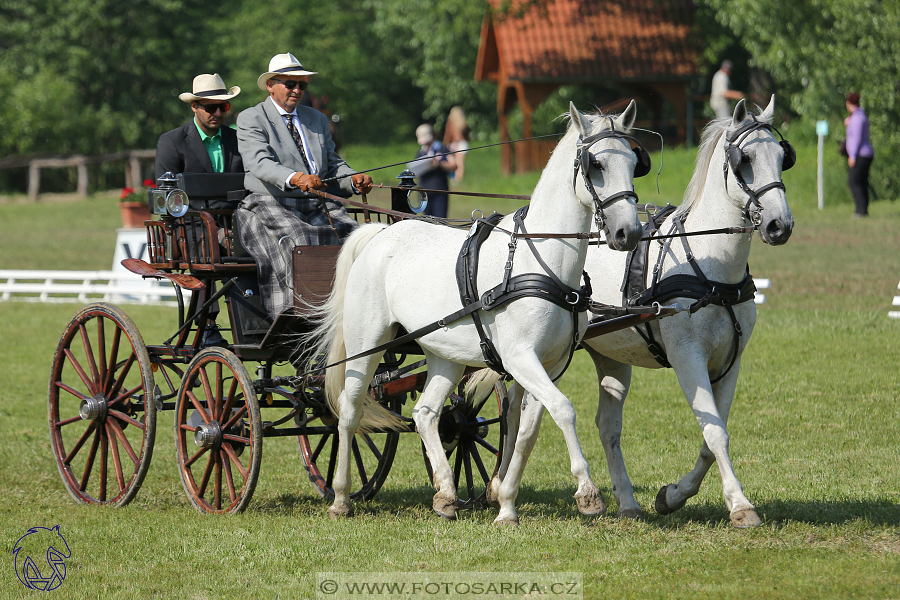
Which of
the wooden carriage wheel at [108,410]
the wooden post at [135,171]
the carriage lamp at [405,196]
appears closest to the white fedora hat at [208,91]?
the carriage lamp at [405,196]

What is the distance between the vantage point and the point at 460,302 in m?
6.03

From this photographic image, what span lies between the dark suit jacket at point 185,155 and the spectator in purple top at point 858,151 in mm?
13786

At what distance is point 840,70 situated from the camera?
21.2 m

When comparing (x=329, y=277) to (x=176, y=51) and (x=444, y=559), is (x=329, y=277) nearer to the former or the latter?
(x=444, y=559)

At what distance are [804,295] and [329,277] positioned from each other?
27.4 feet

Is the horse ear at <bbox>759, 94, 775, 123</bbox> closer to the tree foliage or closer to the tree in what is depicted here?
the tree foliage

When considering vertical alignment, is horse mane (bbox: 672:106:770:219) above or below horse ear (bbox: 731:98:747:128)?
below

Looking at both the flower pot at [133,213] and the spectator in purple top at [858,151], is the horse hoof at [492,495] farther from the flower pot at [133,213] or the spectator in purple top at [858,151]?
the spectator in purple top at [858,151]

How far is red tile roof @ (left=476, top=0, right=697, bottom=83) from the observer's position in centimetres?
3209

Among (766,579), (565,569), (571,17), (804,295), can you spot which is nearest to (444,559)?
(565,569)

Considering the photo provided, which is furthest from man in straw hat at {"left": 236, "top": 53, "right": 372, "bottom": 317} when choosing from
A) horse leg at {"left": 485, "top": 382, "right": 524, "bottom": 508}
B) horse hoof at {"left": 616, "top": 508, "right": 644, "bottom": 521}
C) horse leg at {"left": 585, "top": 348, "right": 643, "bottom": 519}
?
horse hoof at {"left": 616, "top": 508, "right": 644, "bottom": 521}

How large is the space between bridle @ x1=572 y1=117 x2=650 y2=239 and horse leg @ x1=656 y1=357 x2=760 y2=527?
3.20 feet

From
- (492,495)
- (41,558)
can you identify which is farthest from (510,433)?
(41,558)

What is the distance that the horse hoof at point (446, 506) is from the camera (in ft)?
20.2
